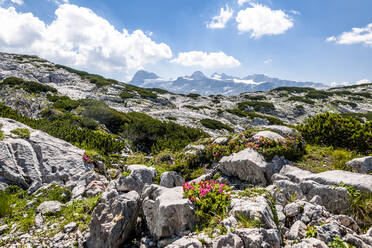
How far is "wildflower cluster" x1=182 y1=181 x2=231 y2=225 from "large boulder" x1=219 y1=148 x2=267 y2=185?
3.11 meters

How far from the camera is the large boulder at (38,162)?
29.5 ft

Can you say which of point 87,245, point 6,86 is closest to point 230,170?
point 87,245

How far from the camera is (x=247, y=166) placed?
9.05 metres

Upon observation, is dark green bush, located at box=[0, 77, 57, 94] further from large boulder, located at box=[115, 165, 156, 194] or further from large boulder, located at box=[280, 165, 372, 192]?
large boulder, located at box=[280, 165, 372, 192]

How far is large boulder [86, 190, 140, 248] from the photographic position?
17.5 ft

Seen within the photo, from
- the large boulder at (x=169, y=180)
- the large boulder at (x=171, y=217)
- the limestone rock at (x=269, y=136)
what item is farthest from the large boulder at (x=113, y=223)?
the limestone rock at (x=269, y=136)

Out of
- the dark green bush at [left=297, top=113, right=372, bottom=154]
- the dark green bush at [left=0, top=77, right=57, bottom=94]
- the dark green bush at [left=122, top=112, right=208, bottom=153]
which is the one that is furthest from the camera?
the dark green bush at [left=0, top=77, right=57, bottom=94]

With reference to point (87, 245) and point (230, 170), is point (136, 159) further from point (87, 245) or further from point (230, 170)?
point (87, 245)

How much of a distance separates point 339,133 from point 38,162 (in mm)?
17290

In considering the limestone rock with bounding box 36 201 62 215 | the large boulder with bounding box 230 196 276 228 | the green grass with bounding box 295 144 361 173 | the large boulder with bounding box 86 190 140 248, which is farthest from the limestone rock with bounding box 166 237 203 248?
the green grass with bounding box 295 144 361 173

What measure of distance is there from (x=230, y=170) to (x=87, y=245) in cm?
688

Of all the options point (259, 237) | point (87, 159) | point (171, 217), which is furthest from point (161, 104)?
point (259, 237)

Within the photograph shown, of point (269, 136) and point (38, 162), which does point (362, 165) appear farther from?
point (38, 162)

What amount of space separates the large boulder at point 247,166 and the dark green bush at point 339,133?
16.6 feet
